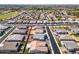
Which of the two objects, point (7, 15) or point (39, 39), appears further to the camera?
point (7, 15)

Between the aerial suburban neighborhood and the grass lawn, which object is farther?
the grass lawn

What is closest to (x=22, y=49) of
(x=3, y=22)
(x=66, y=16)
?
(x=3, y=22)

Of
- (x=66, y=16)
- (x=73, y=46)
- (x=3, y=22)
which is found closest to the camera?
(x=73, y=46)

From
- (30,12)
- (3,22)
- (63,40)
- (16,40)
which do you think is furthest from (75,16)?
(16,40)

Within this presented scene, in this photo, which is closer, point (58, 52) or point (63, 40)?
point (58, 52)

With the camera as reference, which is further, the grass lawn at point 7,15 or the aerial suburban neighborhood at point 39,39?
the grass lawn at point 7,15

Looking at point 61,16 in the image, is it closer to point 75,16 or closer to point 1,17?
point 75,16

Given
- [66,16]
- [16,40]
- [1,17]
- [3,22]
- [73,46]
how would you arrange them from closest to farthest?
[73,46] < [16,40] < [3,22] < [1,17] < [66,16]

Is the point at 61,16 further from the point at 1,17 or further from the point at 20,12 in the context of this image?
the point at 1,17
